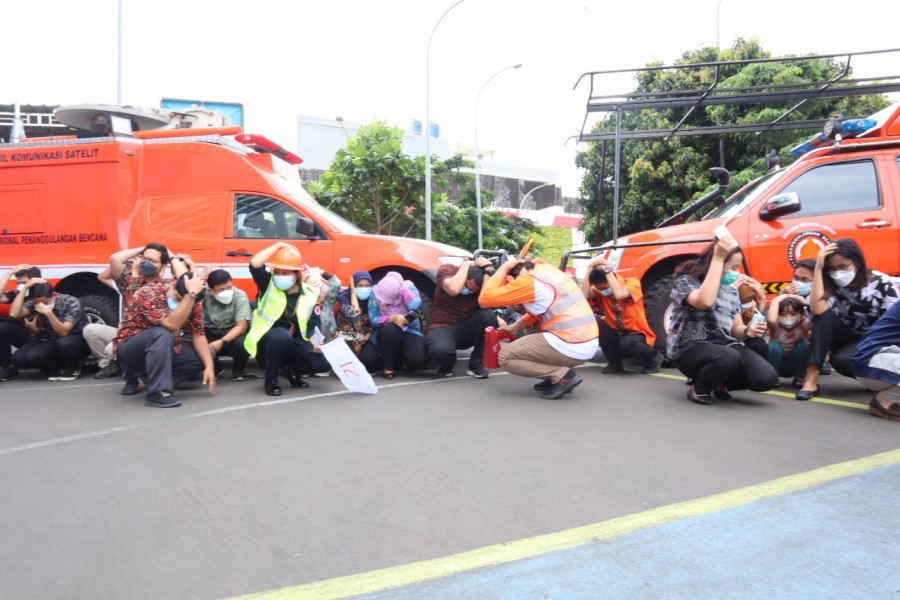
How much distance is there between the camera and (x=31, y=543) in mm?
3113

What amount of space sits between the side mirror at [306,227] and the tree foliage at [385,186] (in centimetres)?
1059

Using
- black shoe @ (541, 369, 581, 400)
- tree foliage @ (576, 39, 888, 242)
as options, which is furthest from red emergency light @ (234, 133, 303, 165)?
tree foliage @ (576, 39, 888, 242)

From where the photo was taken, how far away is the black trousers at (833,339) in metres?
5.69

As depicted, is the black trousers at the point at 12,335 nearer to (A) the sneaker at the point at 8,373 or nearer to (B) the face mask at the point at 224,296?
(A) the sneaker at the point at 8,373

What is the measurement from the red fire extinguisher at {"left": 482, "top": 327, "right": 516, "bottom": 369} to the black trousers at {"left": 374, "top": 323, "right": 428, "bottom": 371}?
73 centimetres

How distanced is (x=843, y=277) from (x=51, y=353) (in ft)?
24.8

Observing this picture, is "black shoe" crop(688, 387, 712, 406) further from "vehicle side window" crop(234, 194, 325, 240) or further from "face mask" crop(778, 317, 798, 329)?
"vehicle side window" crop(234, 194, 325, 240)

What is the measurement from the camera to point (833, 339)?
573cm

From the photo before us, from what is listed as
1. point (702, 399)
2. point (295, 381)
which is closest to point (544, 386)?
point (702, 399)

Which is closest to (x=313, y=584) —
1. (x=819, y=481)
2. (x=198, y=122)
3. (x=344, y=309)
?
(x=819, y=481)

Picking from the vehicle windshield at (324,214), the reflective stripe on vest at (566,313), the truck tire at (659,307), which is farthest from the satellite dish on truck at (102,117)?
the truck tire at (659,307)

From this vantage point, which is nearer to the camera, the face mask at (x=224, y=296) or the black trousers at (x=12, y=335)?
the face mask at (x=224, y=296)

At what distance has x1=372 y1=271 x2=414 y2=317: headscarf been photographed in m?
6.82

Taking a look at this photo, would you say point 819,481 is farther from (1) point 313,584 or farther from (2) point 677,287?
(1) point 313,584
